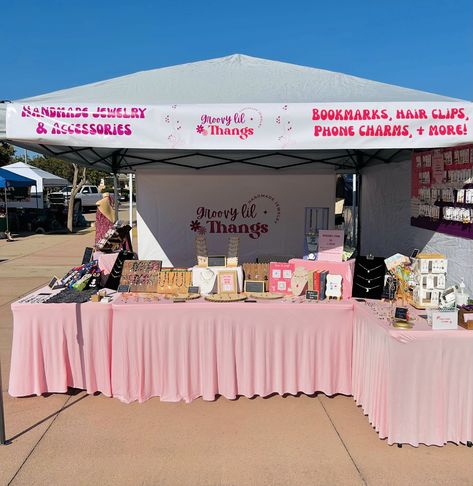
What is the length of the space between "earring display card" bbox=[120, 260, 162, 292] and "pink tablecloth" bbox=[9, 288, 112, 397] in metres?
0.42

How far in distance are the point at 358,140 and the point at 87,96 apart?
1.97m

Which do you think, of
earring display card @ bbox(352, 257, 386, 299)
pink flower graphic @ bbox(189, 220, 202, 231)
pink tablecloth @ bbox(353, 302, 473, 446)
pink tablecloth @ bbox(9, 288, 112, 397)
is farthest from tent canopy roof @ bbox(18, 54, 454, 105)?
pink flower graphic @ bbox(189, 220, 202, 231)

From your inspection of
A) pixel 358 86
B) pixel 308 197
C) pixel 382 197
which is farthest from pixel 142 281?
pixel 308 197

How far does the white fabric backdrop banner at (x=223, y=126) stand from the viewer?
3.11 m

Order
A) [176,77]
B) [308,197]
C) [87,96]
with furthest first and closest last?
1. [308,197]
2. [176,77]
3. [87,96]

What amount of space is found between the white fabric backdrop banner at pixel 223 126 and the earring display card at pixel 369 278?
41.5 inches

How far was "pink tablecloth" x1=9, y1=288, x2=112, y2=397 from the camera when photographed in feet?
11.5

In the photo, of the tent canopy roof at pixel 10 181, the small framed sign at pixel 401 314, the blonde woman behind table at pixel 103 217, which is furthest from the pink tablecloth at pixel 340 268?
the tent canopy roof at pixel 10 181

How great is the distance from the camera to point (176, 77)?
13.6 ft

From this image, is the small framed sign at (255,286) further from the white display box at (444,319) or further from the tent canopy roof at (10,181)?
the tent canopy roof at (10,181)

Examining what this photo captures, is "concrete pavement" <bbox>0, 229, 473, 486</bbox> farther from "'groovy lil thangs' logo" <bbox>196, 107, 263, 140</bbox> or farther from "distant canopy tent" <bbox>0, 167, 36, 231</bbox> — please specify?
"distant canopy tent" <bbox>0, 167, 36, 231</bbox>

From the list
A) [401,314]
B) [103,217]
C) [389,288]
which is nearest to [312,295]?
[389,288]

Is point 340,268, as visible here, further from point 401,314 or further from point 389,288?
point 401,314

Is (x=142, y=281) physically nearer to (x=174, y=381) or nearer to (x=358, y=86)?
(x=174, y=381)
